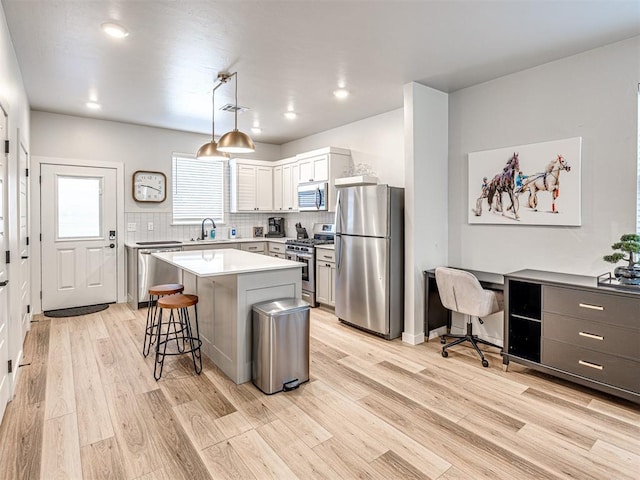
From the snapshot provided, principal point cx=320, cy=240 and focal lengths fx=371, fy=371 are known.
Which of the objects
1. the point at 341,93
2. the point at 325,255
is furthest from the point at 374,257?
the point at 341,93

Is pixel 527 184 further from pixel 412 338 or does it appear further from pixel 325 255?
pixel 325 255

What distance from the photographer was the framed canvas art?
327cm

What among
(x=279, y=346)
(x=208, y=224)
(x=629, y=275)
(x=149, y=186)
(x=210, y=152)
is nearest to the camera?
(x=629, y=275)

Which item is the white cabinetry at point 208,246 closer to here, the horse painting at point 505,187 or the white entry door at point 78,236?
the white entry door at point 78,236

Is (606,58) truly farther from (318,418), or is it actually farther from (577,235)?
(318,418)

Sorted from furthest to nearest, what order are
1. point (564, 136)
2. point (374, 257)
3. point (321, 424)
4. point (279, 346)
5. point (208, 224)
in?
point (208, 224)
point (374, 257)
point (564, 136)
point (279, 346)
point (321, 424)

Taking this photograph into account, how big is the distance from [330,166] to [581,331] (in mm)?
3594

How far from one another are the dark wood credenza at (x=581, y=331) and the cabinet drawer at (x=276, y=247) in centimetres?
360

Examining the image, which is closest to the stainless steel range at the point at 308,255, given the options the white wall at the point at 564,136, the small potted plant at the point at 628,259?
Answer: the white wall at the point at 564,136

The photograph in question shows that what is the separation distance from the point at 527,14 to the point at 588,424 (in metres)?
2.81

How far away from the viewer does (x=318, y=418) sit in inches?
98.9

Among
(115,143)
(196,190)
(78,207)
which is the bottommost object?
(78,207)

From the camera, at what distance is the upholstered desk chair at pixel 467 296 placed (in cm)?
334

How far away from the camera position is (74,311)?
5094 mm
